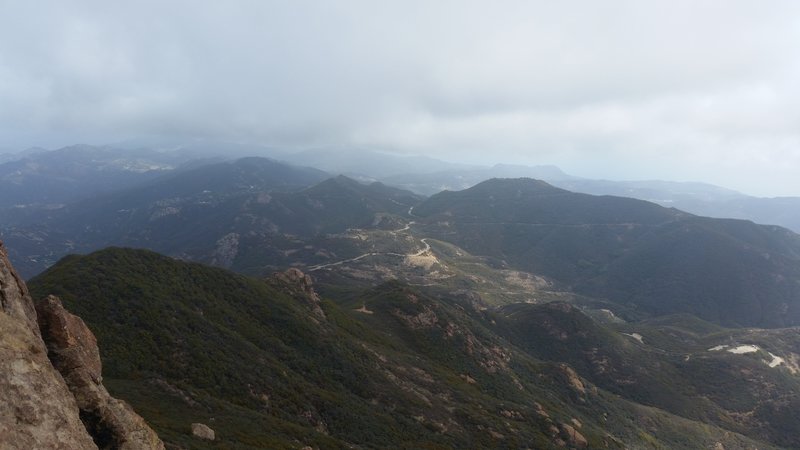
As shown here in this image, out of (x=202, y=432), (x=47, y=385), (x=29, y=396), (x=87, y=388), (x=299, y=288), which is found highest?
(x=29, y=396)

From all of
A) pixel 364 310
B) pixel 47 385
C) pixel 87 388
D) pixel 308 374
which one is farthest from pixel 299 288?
pixel 47 385

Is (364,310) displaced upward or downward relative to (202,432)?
downward

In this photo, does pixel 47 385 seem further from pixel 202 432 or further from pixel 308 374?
pixel 308 374

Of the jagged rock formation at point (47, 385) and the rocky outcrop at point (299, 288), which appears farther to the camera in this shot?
the rocky outcrop at point (299, 288)

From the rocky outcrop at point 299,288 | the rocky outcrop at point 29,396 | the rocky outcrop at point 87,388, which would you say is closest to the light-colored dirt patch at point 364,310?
the rocky outcrop at point 299,288

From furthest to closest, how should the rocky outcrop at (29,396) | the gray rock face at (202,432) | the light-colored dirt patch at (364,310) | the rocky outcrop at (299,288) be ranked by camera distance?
the light-colored dirt patch at (364,310), the rocky outcrop at (299,288), the gray rock face at (202,432), the rocky outcrop at (29,396)

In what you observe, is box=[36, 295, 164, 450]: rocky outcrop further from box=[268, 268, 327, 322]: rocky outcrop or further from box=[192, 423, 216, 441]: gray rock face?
box=[268, 268, 327, 322]: rocky outcrop

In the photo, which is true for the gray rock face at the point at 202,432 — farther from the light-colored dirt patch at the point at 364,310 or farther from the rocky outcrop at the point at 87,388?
the light-colored dirt patch at the point at 364,310

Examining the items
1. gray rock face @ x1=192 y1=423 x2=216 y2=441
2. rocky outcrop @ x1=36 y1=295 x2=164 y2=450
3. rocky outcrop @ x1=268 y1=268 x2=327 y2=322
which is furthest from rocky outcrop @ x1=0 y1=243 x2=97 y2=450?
rocky outcrop @ x1=268 y1=268 x2=327 y2=322

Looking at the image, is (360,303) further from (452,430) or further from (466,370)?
(452,430)
